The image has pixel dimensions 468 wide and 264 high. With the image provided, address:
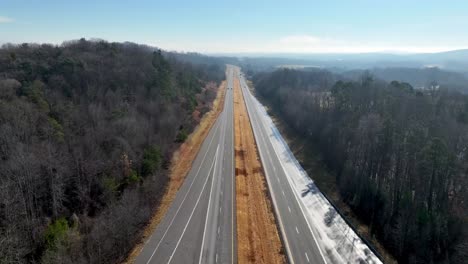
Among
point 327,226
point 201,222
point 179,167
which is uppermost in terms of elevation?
point 179,167

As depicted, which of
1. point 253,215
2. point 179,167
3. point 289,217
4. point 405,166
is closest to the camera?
point 289,217

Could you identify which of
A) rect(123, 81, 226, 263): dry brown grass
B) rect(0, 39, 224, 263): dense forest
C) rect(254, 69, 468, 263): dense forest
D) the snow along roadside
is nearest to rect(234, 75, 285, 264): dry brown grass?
the snow along roadside

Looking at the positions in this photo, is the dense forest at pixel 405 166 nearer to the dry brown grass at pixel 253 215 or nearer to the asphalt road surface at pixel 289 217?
the asphalt road surface at pixel 289 217

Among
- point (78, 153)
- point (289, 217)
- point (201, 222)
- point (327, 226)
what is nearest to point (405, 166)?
point (327, 226)

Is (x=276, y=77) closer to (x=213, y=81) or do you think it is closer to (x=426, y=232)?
(x=213, y=81)

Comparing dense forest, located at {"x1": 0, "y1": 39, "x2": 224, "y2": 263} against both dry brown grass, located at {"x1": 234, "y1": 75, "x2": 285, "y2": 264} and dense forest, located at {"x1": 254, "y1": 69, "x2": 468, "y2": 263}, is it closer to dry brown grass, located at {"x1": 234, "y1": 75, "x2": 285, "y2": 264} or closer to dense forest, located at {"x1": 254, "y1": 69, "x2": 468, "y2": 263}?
dry brown grass, located at {"x1": 234, "y1": 75, "x2": 285, "y2": 264}

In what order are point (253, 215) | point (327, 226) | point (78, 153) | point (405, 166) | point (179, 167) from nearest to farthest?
point (327, 226), point (253, 215), point (78, 153), point (405, 166), point (179, 167)

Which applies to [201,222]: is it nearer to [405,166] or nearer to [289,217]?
[289,217]
